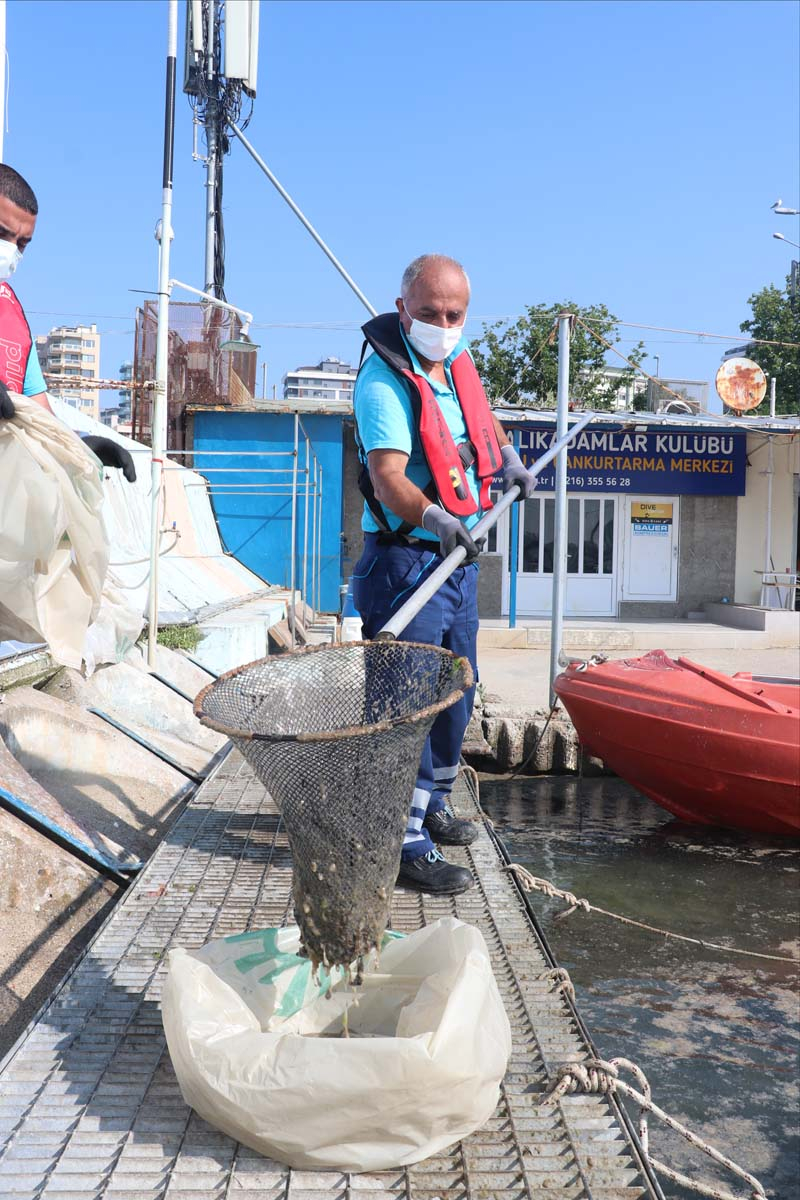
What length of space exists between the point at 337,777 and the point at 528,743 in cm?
831

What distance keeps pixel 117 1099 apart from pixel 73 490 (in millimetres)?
1838

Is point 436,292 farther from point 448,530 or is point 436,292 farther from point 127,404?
point 127,404

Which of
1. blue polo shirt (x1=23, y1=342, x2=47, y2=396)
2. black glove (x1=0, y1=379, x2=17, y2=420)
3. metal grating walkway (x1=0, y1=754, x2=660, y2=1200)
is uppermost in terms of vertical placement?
blue polo shirt (x1=23, y1=342, x2=47, y2=396)

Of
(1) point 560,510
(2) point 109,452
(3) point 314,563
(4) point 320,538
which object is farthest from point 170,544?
(2) point 109,452

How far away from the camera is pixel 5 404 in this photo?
3.08m

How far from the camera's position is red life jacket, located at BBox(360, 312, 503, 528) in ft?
11.7

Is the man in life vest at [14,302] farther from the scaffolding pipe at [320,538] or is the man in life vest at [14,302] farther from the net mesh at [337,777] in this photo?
the scaffolding pipe at [320,538]

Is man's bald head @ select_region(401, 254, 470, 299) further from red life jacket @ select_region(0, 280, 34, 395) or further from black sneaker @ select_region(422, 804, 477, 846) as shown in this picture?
black sneaker @ select_region(422, 804, 477, 846)

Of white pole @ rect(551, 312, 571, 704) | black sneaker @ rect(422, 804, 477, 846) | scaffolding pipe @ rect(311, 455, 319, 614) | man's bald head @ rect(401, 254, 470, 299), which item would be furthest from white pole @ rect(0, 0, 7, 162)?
scaffolding pipe @ rect(311, 455, 319, 614)

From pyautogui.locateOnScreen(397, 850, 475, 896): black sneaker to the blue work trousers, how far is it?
3cm

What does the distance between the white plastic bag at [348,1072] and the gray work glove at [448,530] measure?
1.28 m

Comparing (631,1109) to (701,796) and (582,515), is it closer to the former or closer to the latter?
(701,796)

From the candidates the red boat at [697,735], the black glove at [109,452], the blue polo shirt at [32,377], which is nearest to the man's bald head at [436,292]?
the black glove at [109,452]

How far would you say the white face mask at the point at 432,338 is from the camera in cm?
360
